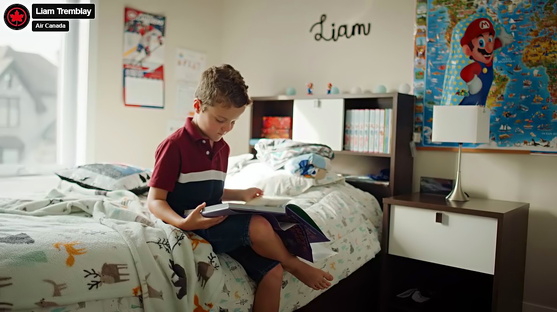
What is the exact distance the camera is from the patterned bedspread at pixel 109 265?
1199 millimetres

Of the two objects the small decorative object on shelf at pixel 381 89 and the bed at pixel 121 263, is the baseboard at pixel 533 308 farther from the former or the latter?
the small decorative object on shelf at pixel 381 89

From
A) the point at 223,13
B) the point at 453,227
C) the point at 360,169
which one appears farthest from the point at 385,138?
the point at 223,13

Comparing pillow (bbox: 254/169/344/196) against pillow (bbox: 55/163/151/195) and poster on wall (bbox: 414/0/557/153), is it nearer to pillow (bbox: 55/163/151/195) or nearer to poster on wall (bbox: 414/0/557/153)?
pillow (bbox: 55/163/151/195)

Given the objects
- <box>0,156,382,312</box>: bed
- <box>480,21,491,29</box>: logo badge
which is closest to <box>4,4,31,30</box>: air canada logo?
<box>0,156,382,312</box>: bed

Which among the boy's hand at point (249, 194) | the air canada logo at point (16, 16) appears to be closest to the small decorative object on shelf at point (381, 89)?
the boy's hand at point (249, 194)

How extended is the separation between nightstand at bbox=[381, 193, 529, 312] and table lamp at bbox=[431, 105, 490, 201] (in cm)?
23

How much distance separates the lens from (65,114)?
307 cm

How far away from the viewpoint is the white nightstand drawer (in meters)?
2.22

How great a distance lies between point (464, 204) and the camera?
2.42m

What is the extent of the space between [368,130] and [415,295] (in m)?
0.94

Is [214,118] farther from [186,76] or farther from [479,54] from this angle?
[186,76]

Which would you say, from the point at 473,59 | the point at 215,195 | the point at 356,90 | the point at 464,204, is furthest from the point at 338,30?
the point at 215,195

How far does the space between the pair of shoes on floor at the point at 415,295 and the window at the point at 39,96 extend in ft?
6.97

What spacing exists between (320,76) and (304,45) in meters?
0.26
